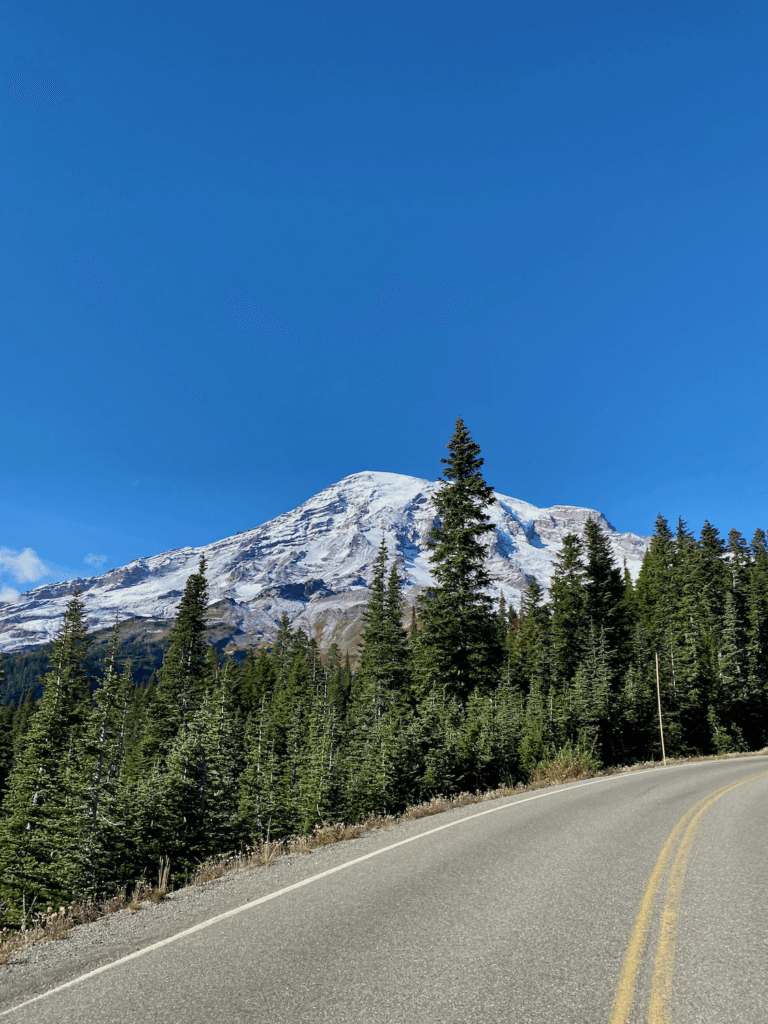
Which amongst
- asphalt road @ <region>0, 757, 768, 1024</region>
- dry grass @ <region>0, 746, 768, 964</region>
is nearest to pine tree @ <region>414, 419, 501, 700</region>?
dry grass @ <region>0, 746, 768, 964</region>

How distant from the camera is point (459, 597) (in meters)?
25.0

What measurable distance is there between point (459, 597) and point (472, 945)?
20.1 meters

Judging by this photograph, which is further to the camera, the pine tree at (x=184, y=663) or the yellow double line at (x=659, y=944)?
the pine tree at (x=184, y=663)

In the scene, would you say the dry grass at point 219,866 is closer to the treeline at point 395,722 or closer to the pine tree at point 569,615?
the treeline at point 395,722

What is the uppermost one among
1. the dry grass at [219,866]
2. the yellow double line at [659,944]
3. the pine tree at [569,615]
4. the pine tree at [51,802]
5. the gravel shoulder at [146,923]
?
the pine tree at [569,615]

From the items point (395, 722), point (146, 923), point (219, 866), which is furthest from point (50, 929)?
point (395, 722)

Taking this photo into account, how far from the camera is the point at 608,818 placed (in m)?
11.3

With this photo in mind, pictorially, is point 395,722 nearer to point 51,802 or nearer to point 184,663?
point 51,802

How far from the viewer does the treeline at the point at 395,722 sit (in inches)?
737

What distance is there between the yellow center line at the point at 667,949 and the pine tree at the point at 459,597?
51.6ft

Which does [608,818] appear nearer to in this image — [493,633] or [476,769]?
[476,769]

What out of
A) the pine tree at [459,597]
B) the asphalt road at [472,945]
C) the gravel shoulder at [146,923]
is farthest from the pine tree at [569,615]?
the gravel shoulder at [146,923]

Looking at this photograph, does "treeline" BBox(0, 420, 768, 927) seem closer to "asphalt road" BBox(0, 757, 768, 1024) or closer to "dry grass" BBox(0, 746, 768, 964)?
"dry grass" BBox(0, 746, 768, 964)

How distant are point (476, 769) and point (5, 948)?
49.1 ft
